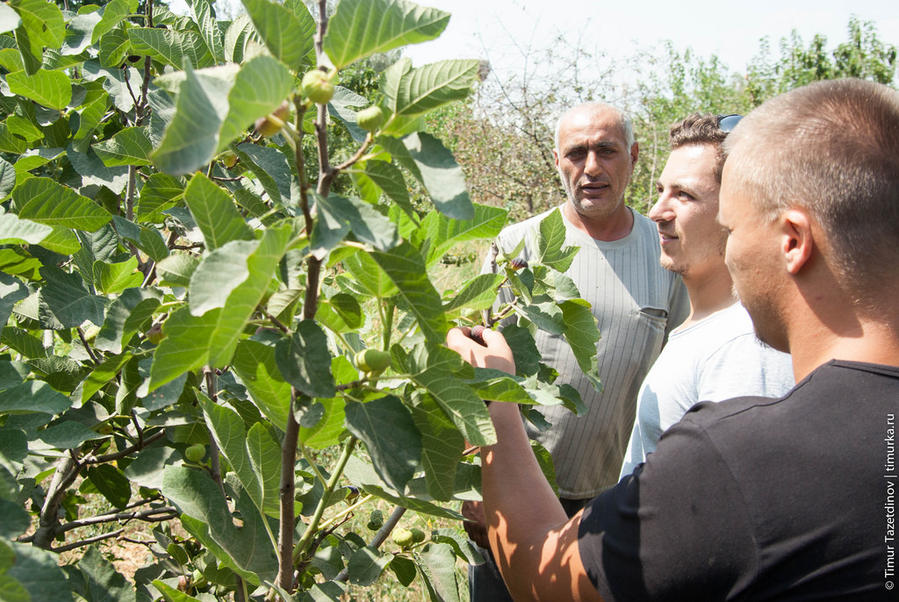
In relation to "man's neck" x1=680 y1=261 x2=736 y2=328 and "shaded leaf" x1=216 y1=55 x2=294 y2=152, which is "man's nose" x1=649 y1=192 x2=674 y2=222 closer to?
"man's neck" x1=680 y1=261 x2=736 y2=328

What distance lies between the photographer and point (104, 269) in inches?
51.6

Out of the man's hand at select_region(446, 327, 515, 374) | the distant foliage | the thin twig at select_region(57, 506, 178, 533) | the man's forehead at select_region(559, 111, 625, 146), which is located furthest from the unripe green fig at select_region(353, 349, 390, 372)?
the distant foliage

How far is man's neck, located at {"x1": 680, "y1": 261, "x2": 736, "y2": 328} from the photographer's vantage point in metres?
2.21

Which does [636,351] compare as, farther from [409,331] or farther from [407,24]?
[407,24]

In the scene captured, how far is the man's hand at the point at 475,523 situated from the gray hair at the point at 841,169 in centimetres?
122

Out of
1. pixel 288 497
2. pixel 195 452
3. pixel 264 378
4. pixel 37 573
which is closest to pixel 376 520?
pixel 195 452

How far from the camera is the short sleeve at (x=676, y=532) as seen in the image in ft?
3.36

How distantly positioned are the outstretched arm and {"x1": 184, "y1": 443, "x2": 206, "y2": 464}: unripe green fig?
20.4 inches

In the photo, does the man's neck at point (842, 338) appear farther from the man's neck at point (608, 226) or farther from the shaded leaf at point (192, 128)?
the man's neck at point (608, 226)

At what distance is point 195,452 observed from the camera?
4.66ft

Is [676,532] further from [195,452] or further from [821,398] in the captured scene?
[195,452]

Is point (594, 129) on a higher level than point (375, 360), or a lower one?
higher

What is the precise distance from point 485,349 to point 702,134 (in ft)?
4.77

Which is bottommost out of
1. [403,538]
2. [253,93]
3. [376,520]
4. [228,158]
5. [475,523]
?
[475,523]
